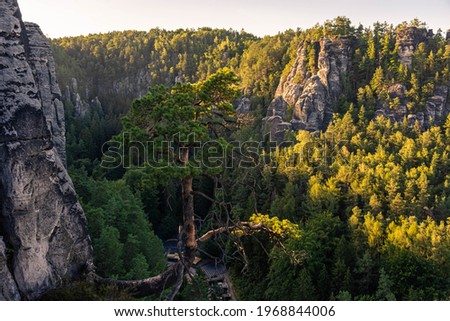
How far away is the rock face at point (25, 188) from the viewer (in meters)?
11.0

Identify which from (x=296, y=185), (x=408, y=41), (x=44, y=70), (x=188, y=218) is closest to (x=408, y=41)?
(x=408, y=41)

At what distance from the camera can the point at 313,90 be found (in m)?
67.5

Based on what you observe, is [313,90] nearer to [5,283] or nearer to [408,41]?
[408,41]

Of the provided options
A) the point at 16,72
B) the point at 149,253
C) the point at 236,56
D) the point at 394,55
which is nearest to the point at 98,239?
the point at 149,253

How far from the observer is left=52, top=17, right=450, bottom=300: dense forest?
11.1 meters

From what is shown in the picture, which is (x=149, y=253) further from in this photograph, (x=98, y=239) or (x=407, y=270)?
(x=407, y=270)

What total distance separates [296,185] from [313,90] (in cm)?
2895

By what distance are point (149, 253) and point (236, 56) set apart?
85.4m

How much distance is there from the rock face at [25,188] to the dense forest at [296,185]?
249 centimetres

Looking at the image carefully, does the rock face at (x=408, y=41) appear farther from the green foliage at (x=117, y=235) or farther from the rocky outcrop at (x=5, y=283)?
the rocky outcrop at (x=5, y=283)

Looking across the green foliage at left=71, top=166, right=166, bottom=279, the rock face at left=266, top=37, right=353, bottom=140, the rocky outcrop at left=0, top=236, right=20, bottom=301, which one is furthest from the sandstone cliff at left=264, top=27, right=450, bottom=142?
the rocky outcrop at left=0, top=236, right=20, bottom=301

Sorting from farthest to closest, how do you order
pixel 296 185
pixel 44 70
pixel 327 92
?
pixel 327 92 → pixel 296 185 → pixel 44 70

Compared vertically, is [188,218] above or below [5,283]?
above

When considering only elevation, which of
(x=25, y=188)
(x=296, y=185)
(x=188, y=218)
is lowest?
(x=296, y=185)
